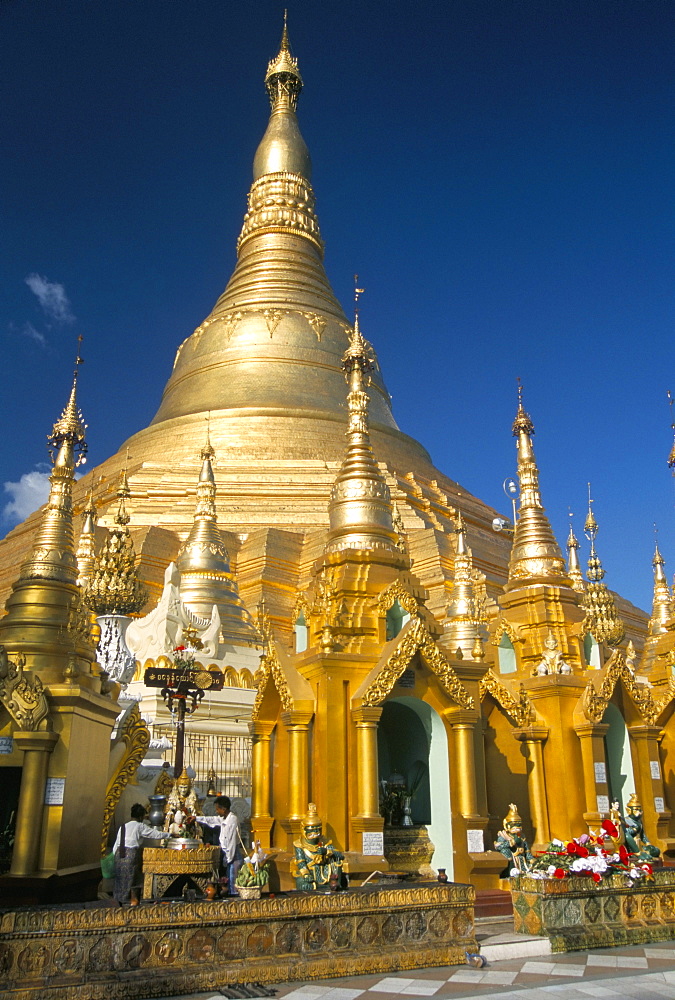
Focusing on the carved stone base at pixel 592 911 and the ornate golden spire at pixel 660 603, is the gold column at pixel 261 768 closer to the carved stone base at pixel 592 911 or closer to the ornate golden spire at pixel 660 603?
the carved stone base at pixel 592 911

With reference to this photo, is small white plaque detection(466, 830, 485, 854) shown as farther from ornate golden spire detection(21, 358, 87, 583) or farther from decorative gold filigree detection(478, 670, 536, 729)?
ornate golden spire detection(21, 358, 87, 583)

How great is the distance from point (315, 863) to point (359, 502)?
572 cm

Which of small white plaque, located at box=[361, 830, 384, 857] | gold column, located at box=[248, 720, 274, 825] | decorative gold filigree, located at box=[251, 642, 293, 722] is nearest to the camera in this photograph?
small white plaque, located at box=[361, 830, 384, 857]

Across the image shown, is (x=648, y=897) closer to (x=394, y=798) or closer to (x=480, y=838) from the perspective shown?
(x=480, y=838)

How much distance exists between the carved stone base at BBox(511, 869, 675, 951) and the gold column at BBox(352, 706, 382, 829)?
1.62 m

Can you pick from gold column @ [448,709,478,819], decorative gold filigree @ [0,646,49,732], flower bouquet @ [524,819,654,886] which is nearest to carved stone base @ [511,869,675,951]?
flower bouquet @ [524,819,654,886]

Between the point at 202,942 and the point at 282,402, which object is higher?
the point at 282,402

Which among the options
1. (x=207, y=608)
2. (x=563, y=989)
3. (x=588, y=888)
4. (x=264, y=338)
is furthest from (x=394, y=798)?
(x=264, y=338)

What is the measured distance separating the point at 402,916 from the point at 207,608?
41.9 feet

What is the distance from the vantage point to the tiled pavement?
628cm

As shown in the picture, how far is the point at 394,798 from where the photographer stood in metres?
10.8

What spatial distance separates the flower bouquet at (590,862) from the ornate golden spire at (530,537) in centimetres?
566

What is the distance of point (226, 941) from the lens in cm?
671

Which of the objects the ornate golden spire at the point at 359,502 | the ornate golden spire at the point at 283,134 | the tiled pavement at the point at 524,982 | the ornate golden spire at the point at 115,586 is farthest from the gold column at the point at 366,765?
the ornate golden spire at the point at 283,134
